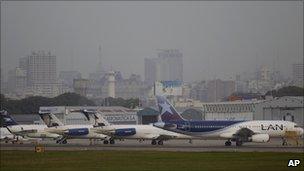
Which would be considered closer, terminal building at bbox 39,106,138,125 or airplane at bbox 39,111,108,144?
airplane at bbox 39,111,108,144

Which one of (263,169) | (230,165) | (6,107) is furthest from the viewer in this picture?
(6,107)

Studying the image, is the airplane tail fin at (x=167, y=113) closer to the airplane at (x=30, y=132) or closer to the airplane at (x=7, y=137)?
the airplane at (x=30, y=132)

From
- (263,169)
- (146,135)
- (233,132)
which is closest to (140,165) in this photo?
(263,169)

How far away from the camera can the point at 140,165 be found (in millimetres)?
44781

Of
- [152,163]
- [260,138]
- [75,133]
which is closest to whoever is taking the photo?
[152,163]

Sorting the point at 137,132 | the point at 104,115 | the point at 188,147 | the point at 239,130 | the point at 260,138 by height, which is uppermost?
the point at 104,115

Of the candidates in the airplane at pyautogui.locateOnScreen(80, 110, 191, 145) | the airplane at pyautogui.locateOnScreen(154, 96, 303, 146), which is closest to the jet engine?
the airplane at pyautogui.locateOnScreen(154, 96, 303, 146)

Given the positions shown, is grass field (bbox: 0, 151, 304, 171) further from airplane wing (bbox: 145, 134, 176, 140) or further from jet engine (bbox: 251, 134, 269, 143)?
airplane wing (bbox: 145, 134, 176, 140)

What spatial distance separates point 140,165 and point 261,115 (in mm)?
84574

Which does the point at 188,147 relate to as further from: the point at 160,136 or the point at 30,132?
the point at 30,132

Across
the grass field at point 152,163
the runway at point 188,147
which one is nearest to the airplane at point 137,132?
the runway at point 188,147

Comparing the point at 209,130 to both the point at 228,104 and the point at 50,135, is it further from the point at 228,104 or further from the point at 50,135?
the point at 228,104

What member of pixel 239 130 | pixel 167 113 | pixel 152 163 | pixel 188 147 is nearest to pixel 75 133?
pixel 167 113

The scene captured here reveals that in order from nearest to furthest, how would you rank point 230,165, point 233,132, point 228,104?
point 230,165 < point 233,132 < point 228,104
